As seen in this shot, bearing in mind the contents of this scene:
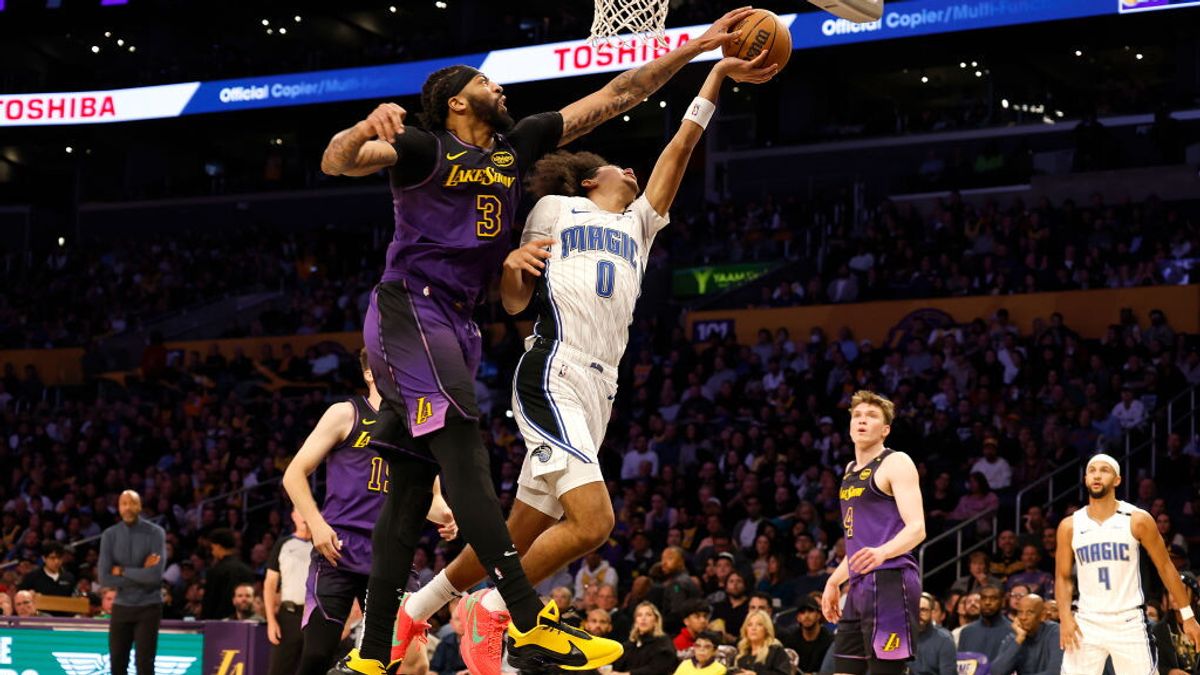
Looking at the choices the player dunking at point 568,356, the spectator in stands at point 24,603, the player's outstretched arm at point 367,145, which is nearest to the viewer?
the player's outstretched arm at point 367,145

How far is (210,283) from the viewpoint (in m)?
32.3

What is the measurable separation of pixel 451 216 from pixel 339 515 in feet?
9.64

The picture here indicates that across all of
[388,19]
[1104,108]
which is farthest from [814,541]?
[388,19]

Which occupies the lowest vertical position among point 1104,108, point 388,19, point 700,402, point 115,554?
point 115,554

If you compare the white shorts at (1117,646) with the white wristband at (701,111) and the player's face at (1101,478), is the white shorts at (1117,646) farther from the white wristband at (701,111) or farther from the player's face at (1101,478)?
the white wristband at (701,111)

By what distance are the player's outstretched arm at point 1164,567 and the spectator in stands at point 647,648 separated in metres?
4.52

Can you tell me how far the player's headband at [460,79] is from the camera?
5.77 m

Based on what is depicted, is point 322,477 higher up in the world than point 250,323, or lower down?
lower down

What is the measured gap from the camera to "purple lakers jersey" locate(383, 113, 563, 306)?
559 centimetres

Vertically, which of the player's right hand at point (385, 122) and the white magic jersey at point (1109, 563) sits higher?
the player's right hand at point (385, 122)

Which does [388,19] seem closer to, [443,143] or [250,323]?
[250,323]

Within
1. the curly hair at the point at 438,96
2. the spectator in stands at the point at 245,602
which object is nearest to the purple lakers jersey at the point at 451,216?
the curly hair at the point at 438,96

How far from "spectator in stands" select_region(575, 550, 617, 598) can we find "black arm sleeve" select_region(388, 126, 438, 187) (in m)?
10.0

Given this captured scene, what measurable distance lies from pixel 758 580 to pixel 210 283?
19782 millimetres
